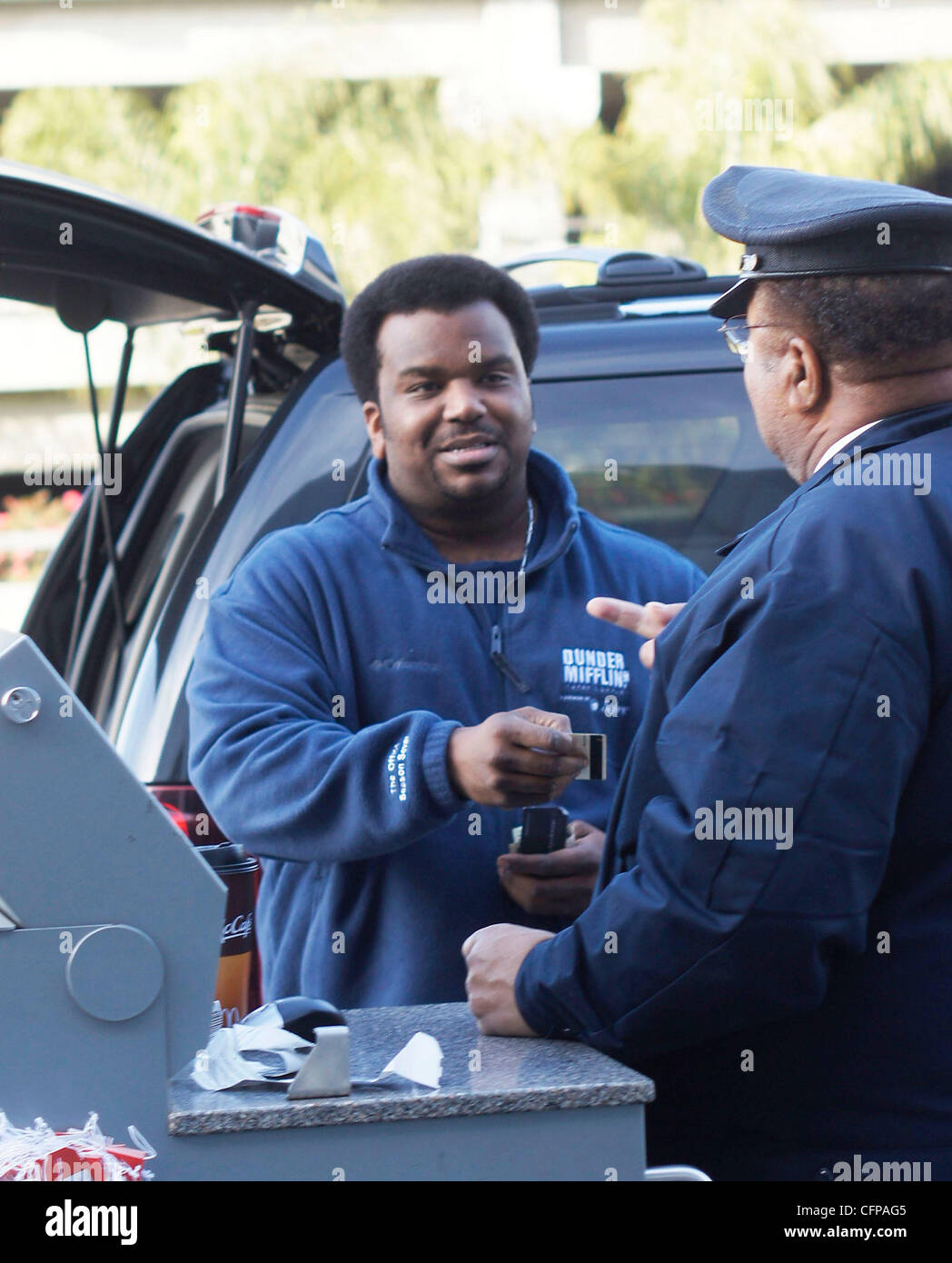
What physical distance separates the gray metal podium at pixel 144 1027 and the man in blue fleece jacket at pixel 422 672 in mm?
549

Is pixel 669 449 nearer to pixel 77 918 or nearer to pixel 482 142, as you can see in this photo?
pixel 77 918

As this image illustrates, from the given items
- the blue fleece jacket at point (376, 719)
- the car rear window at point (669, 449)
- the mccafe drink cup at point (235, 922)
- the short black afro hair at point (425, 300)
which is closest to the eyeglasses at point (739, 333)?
the blue fleece jacket at point (376, 719)

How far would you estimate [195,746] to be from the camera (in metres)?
2.34

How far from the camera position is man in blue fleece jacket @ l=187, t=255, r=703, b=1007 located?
2148 millimetres

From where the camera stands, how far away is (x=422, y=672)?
2393 millimetres

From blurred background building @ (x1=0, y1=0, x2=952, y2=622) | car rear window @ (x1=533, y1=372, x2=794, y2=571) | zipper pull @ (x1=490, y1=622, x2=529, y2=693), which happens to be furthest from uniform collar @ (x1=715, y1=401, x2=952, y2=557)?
blurred background building @ (x1=0, y1=0, x2=952, y2=622)

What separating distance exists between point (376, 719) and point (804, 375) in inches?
35.3

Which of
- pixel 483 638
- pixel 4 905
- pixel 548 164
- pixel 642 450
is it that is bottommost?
pixel 4 905

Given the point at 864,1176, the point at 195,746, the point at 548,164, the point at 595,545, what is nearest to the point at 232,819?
the point at 195,746

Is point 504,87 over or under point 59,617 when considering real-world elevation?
over

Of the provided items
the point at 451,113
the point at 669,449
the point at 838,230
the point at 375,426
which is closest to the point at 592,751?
the point at 838,230
